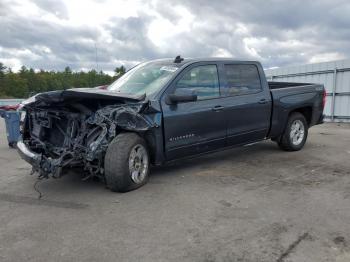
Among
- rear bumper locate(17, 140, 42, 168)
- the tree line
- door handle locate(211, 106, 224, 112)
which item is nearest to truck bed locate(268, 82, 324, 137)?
door handle locate(211, 106, 224, 112)

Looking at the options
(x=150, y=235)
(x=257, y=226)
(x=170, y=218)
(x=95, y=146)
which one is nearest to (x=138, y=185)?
(x=95, y=146)

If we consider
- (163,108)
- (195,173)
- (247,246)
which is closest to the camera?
(247,246)

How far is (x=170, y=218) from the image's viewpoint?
14.0 feet

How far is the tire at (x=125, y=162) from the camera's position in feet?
16.4

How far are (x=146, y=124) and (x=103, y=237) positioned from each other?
6.47 ft

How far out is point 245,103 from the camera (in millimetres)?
6773

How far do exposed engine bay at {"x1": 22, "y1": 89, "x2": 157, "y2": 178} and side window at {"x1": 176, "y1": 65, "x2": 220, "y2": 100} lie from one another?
2.95 ft

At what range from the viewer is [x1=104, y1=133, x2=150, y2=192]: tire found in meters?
5.00

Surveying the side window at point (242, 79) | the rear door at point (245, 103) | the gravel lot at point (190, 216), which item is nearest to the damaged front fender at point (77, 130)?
the gravel lot at point (190, 216)

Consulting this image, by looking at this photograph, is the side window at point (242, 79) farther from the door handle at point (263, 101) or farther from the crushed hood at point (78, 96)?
the crushed hood at point (78, 96)

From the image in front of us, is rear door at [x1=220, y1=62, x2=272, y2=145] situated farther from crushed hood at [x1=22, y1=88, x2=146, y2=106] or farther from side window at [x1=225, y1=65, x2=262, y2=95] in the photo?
crushed hood at [x1=22, y1=88, x2=146, y2=106]

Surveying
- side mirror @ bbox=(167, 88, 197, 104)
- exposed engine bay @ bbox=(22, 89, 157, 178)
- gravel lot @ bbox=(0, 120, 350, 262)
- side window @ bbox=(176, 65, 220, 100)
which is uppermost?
side window @ bbox=(176, 65, 220, 100)

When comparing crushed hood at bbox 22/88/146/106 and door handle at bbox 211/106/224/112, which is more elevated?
crushed hood at bbox 22/88/146/106

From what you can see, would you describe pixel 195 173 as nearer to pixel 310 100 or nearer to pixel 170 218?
pixel 170 218
